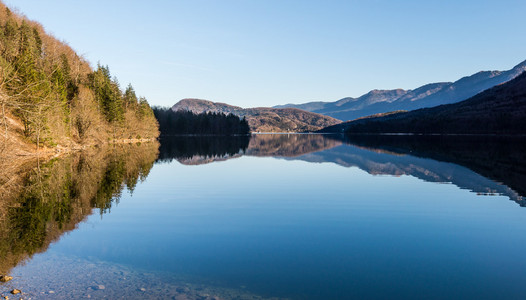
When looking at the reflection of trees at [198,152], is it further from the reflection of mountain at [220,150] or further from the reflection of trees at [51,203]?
the reflection of trees at [51,203]

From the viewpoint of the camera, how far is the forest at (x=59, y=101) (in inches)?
1742

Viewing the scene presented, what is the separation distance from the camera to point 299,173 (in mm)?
40562

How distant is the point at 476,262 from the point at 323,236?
19.6ft

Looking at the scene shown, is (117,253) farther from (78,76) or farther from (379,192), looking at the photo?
(78,76)

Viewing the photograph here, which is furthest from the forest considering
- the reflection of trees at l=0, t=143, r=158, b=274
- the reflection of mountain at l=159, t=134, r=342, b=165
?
the reflection of mountain at l=159, t=134, r=342, b=165

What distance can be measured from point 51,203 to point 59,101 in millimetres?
24851

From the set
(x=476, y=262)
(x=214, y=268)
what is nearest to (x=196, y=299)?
(x=214, y=268)

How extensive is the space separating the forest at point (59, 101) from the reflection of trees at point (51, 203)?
565 cm

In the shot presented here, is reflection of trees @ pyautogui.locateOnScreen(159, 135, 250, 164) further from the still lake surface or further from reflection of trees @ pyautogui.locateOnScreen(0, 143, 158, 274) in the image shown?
the still lake surface


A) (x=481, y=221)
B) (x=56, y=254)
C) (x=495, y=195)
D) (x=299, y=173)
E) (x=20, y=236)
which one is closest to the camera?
(x=56, y=254)

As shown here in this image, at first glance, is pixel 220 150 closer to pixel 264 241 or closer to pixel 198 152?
pixel 198 152

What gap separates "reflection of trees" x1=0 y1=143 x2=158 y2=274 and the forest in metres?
5.65

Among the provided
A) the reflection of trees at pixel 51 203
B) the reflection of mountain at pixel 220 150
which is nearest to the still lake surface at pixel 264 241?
the reflection of trees at pixel 51 203

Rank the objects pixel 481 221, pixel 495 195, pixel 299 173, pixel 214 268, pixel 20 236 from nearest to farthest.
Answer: pixel 214 268 < pixel 20 236 < pixel 481 221 < pixel 495 195 < pixel 299 173
